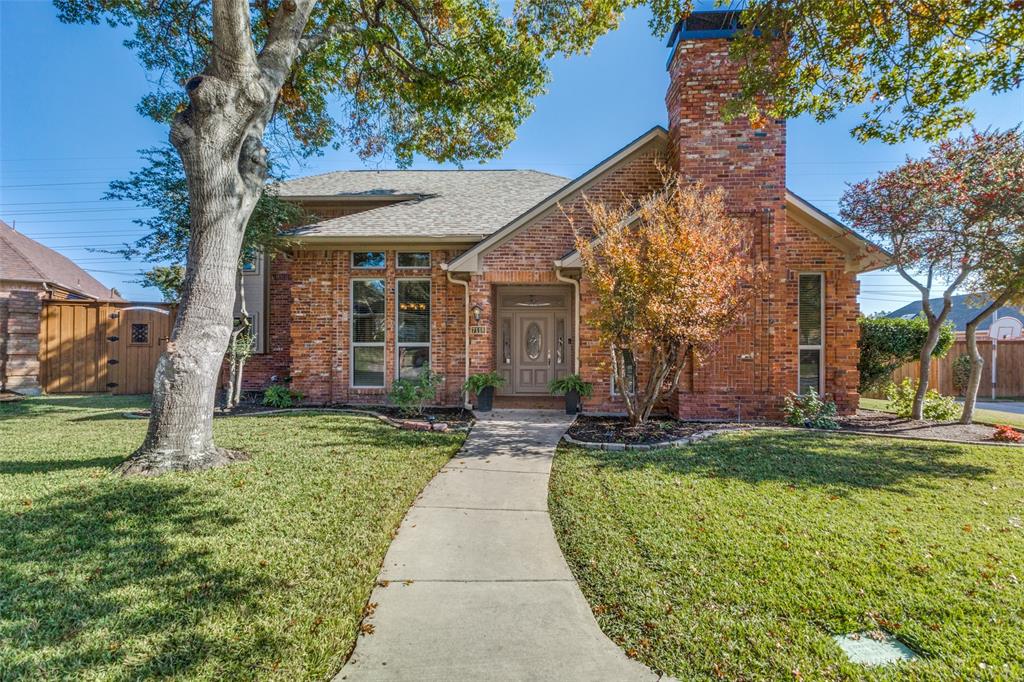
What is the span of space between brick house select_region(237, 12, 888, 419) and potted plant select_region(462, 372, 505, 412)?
1.28 ft

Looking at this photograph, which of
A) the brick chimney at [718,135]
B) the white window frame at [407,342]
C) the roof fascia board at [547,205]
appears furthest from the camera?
the white window frame at [407,342]

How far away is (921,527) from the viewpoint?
367 cm

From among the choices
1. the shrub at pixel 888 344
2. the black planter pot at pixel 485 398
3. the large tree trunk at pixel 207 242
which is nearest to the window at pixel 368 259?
the black planter pot at pixel 485 398

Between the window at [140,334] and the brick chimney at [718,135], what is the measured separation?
45.2 ft

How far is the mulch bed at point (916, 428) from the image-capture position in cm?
700

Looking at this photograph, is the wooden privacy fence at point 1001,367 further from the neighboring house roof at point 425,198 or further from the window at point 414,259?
the window at point 414,259

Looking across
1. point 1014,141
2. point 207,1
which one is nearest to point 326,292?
point 207,1

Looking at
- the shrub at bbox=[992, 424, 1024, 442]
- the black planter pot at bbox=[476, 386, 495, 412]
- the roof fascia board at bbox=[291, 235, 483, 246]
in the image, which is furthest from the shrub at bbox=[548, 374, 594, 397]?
the shrub at bbox=[992, 424, 1024, 442]

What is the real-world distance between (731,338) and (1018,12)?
5.13 meters

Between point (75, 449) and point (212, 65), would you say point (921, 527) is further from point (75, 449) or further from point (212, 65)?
point (75, 449)

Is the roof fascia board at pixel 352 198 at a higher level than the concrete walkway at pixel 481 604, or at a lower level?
higher

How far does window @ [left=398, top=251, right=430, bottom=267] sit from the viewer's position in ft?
32.7

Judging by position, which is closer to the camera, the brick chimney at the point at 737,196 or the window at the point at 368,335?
the brick chimney at the point at 737,196

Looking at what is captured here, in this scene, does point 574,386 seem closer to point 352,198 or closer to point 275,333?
point 275,333
